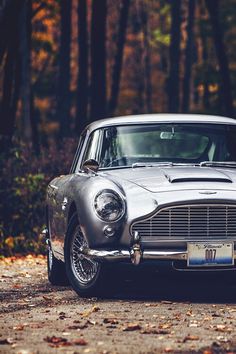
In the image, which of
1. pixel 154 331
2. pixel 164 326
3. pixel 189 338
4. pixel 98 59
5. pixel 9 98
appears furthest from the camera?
pixel 98 59

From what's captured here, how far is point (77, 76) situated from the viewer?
36.6 metres

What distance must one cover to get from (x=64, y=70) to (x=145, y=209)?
25.9 meters

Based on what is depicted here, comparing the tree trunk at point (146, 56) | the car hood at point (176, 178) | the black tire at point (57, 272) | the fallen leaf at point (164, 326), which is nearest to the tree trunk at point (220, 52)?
the black tire at point (57, 272)

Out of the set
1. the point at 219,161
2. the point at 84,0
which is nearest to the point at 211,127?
the point at 219,161

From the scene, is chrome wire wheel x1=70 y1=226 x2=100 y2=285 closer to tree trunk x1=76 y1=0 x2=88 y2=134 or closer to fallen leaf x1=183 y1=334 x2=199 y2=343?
fallen leaf x1=183 y1=334 x2=199 y2=343

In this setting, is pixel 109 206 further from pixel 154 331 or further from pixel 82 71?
pixel 82 71

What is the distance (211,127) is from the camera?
38.9 ft

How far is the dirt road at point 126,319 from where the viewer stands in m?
7.64

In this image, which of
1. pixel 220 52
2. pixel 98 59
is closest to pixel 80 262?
pixel 98 59

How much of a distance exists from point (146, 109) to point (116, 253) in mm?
46477

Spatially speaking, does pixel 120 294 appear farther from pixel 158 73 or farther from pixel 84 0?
pixel 158 73

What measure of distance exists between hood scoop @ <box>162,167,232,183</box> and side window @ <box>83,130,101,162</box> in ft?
3.14

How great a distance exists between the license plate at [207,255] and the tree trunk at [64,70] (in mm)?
24255

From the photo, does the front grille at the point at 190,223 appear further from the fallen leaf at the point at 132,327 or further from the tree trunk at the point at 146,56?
the tree trunk at the point at 146,56
